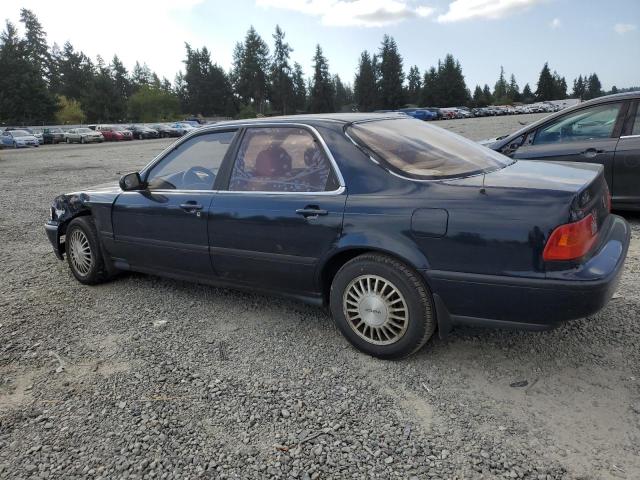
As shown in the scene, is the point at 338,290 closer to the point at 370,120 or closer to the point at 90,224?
the point at 370,120

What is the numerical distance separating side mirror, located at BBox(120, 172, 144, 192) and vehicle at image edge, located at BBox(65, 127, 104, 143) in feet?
132

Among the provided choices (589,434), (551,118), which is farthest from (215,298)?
(551,118)

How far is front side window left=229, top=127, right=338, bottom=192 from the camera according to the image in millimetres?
3354

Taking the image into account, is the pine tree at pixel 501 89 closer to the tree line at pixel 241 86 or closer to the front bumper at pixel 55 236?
the tree line at pixel 241 86

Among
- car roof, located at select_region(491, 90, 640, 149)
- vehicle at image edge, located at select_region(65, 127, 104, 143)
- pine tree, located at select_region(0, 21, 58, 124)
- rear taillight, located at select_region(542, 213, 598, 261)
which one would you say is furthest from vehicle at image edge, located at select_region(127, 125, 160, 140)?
rear taillight, located at select_region(542, 213, 598, 261)

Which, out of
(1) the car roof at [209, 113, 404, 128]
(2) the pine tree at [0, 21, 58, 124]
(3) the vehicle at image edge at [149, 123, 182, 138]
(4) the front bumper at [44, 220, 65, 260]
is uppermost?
(2) the pine tree at [0, 21, 58, 124]

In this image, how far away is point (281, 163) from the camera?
3576 millimetres

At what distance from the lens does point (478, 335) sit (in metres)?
3.44

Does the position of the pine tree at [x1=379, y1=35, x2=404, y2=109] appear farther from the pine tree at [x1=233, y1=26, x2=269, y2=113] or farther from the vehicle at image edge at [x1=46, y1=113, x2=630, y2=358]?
the vehicle at image edge at [x1=46, y1=113, x2=630, y2=358]

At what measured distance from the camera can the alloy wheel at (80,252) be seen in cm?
479

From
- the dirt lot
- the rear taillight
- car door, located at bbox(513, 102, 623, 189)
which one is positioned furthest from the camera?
car door, located at bbox(513, 102, 623, 189)

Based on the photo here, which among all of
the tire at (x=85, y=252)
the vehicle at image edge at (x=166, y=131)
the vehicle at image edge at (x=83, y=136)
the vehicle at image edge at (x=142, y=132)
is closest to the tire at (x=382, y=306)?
the tire at (x=85, y=252)

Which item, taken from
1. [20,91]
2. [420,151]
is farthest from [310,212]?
[20,91]

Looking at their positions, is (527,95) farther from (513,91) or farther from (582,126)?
(582,126)
